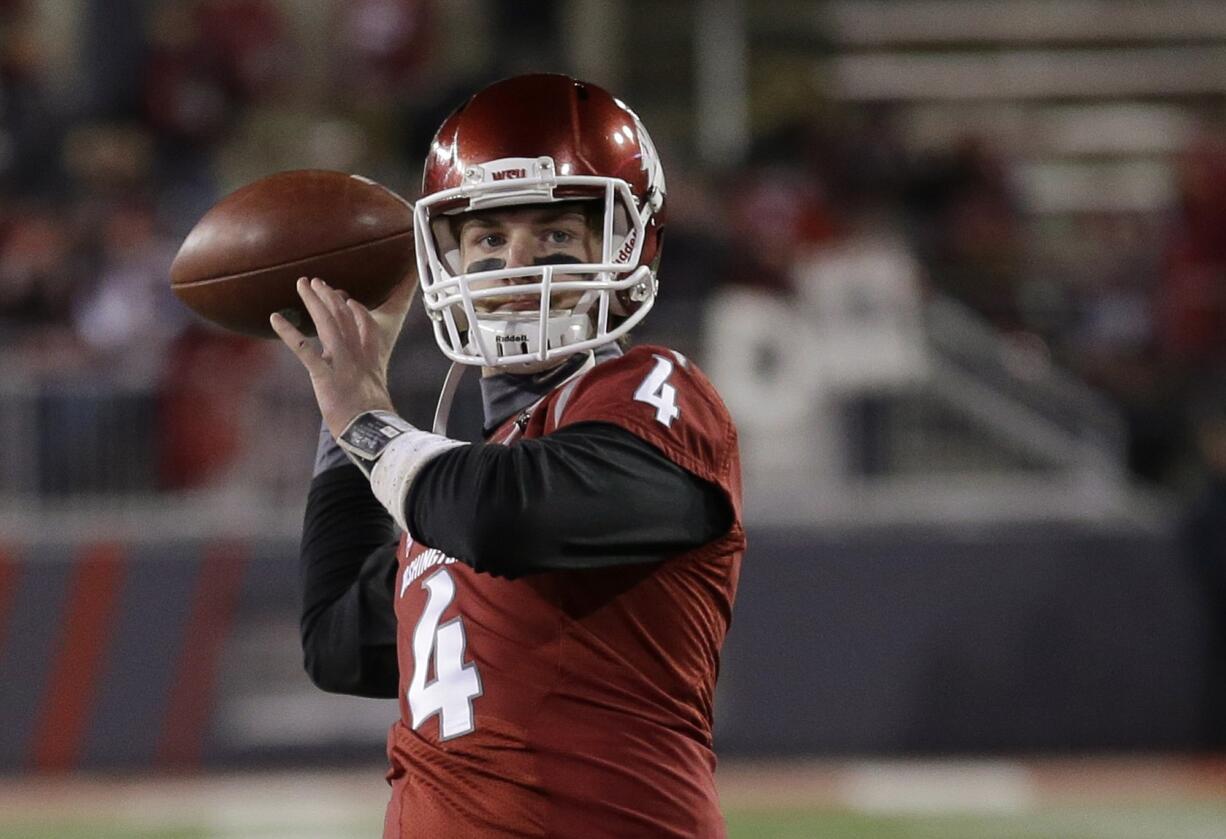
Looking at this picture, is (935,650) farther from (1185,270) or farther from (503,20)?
(503,20)

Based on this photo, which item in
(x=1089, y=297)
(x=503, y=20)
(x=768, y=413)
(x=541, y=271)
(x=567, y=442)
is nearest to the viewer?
(x=567, y=442)

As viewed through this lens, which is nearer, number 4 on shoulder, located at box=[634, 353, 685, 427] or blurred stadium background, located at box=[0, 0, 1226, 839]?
number 4 on shoulder, located at box=[634, 353, 685, 427]

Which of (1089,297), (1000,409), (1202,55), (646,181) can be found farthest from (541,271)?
(1202,55)

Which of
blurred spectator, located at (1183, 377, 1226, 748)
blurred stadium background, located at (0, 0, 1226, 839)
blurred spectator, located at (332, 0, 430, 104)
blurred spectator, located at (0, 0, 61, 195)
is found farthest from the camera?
blurred spectator, located at (332, 0, 430, 104)

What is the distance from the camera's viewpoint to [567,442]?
7.02 feet

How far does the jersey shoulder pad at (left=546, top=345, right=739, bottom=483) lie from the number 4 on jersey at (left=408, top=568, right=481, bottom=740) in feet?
0.84

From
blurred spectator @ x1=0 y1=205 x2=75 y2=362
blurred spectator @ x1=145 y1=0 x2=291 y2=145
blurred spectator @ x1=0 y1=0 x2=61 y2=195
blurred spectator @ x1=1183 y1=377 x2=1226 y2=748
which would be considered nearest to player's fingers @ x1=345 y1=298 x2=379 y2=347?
blurred spectator @ x1=0 y1=205 x2=75 y2=362

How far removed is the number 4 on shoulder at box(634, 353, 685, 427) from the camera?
2.18 m

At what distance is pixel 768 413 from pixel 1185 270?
2695mm

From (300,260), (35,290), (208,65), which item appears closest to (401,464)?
(300,260)

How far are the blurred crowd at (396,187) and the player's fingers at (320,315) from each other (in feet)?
17.6

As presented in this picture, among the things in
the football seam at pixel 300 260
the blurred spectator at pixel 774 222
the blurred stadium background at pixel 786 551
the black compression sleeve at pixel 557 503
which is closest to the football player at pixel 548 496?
the black compression sleeve at pixel 557 503

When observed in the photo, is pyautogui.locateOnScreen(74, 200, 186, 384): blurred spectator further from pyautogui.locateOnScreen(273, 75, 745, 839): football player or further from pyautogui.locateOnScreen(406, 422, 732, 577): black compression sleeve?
pyautogui.locateOnScreen(406, 422, 732, 577): black compression sleeve

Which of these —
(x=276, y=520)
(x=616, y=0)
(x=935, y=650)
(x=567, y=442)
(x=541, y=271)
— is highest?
(x=616, y=0)
